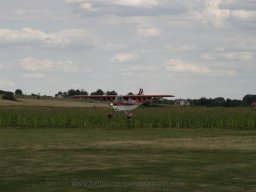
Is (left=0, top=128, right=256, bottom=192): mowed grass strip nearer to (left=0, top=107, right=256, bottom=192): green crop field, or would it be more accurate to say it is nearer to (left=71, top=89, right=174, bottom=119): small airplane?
(left=0, top=107, right=256, bottom=192): green crop field

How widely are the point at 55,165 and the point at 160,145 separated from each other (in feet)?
26.5

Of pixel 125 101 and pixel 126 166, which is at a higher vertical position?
pixel 125 101

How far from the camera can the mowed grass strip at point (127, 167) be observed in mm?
12711

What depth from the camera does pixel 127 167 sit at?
15922 mm

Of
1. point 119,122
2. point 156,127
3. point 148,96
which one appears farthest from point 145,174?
point 148,96

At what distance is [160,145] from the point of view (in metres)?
23.8

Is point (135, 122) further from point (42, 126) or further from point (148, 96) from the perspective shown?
point (148, 96)

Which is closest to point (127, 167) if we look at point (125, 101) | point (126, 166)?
point (126, 166)

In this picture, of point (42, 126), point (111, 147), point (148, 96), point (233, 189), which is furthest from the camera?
point (148, 96)

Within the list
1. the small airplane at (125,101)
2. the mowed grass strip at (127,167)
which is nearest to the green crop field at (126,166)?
the mowed grass strip at (127,167)

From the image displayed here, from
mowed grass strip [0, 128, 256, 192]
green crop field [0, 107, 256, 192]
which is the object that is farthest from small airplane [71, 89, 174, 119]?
mowed grass strip [0, 128, 256, 192]

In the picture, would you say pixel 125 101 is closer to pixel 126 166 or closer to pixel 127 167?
pixel 126 166

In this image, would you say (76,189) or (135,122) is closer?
(76,189)

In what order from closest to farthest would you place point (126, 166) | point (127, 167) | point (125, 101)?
point (127, 167) → point (126, 166) → point (125, 101)
